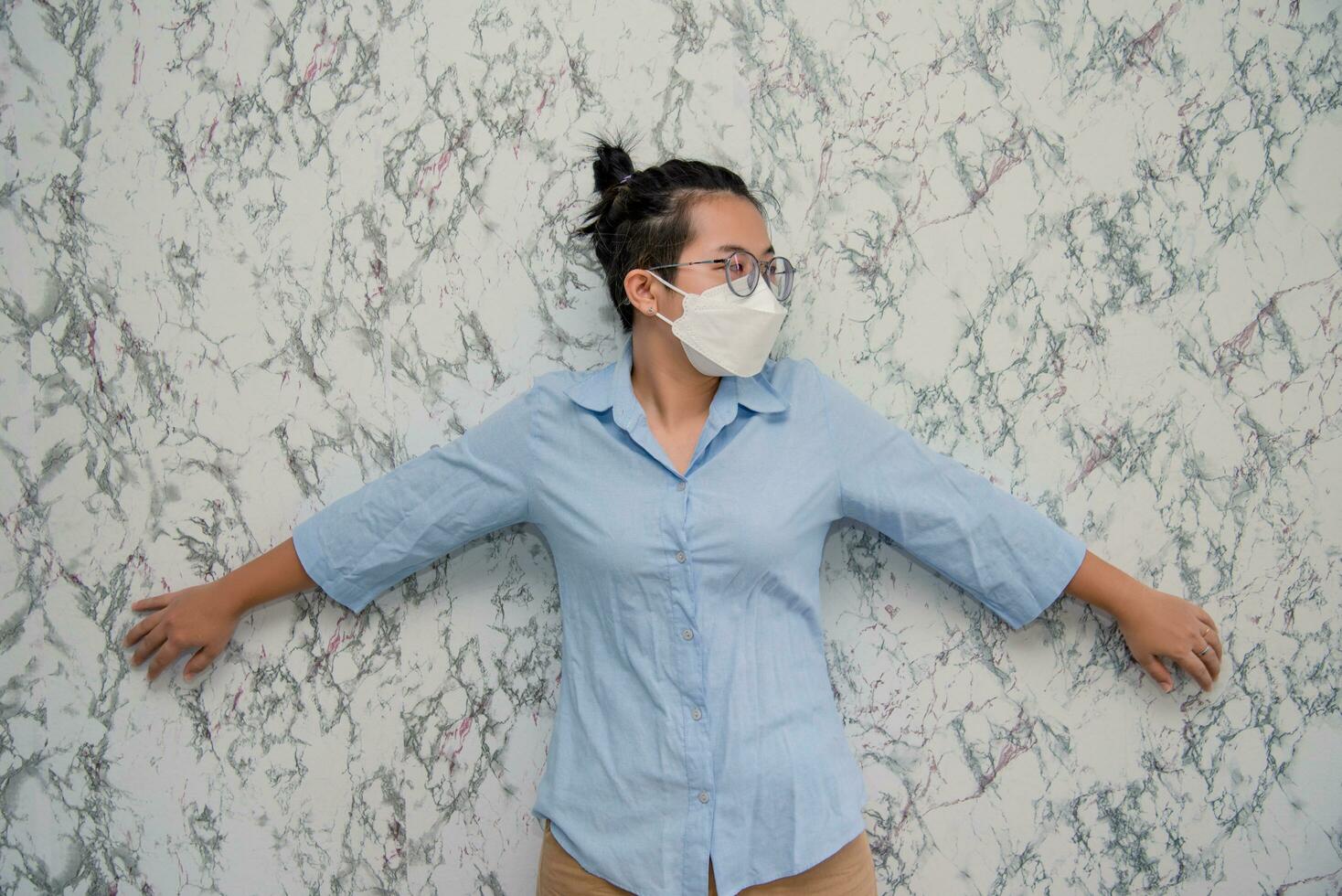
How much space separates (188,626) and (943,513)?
1204 mm

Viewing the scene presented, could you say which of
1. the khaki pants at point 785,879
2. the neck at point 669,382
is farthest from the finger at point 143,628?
the neck at point 669,382

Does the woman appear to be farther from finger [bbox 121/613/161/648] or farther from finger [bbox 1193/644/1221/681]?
finger [bbox 121/613/161/648]

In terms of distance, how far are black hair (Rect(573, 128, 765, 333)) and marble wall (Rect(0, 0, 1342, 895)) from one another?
108mm

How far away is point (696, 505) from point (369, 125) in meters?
0.84

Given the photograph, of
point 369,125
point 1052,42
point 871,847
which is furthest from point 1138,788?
point 369,125

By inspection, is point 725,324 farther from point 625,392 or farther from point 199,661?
point 199,661

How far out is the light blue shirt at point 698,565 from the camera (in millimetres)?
1361

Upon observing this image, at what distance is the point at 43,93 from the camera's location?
63.4 inches

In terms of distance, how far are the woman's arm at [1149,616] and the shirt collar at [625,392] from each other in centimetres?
55

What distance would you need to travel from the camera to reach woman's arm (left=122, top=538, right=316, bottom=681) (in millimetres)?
1556

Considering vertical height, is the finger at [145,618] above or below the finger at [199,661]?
above

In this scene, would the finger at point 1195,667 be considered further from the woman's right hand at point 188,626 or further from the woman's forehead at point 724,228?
the woman's right hand at point 188,626

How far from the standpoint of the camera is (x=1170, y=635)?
5.01 ft

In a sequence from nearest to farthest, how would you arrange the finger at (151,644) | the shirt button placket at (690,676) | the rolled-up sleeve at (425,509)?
the shirt button placket at (690,676) < the rolled-up sleeve at (425,509) < the finger at (151,644)
